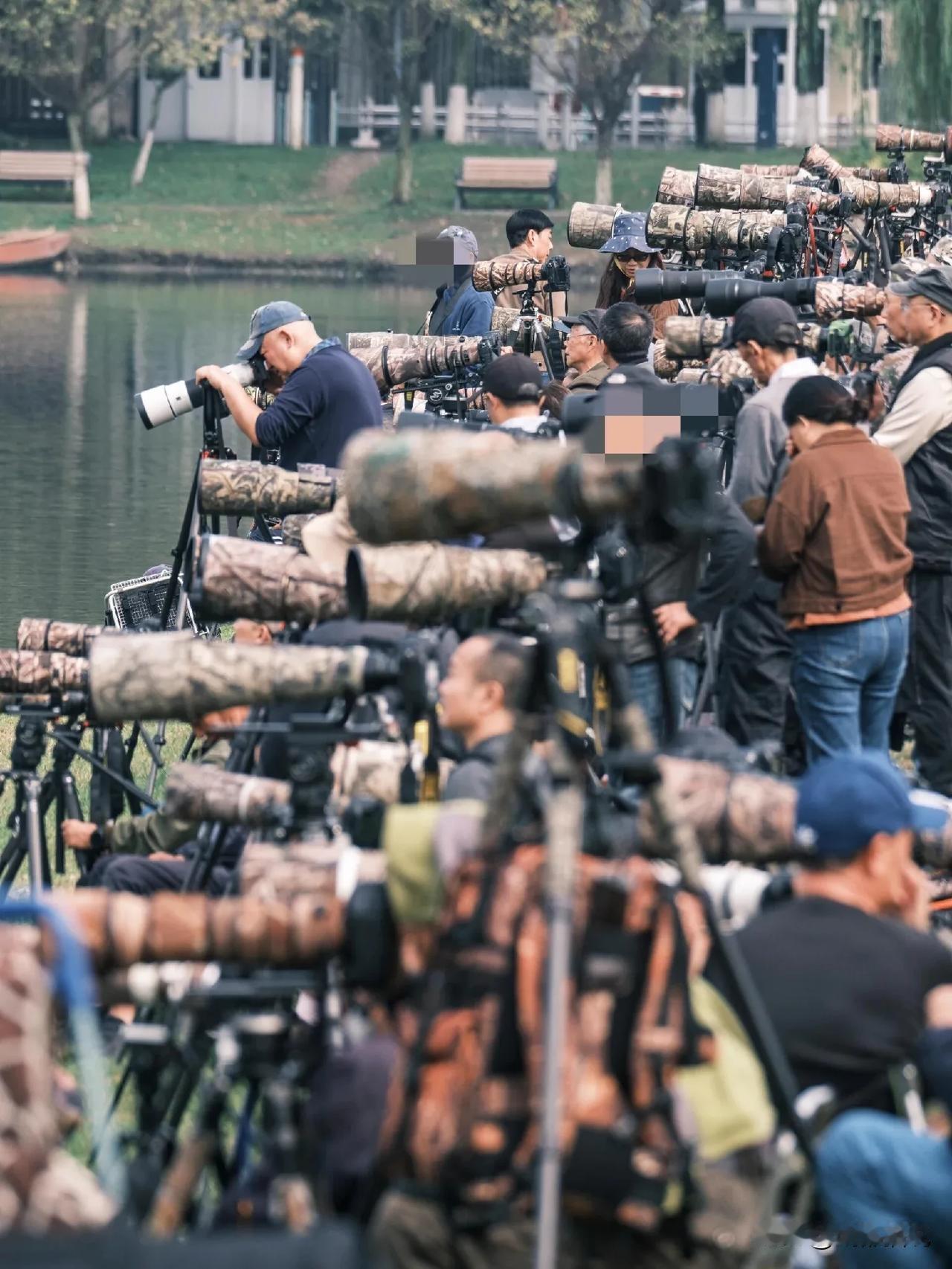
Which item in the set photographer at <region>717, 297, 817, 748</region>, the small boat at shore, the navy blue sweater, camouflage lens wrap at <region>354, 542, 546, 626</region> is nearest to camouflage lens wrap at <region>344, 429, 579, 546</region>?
camouflage lens wrap at <region>354, 542, 546, 626</region>

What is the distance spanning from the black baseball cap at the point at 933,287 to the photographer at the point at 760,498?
373 millimetres

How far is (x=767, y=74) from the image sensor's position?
4656 centimetres

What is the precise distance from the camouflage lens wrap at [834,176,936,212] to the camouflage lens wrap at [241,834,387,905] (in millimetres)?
7341

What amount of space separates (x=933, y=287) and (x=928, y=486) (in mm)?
600

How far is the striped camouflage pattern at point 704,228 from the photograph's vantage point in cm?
945

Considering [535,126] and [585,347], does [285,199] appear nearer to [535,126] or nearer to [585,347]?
[535,126]

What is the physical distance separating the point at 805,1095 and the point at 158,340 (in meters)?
24.1

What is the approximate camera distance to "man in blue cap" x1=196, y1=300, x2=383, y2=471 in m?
7.68

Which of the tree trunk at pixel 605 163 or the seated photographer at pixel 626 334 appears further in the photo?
the tree trunk at pixel 605 163

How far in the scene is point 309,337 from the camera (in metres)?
7.95

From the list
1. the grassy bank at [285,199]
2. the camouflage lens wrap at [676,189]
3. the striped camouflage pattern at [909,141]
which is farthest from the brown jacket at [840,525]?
the grassy bank at [285,199]

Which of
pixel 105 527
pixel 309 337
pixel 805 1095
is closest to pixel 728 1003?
pixel 805 1095

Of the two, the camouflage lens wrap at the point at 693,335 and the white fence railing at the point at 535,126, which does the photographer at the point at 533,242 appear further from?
the white fence railing at the point at 535,126

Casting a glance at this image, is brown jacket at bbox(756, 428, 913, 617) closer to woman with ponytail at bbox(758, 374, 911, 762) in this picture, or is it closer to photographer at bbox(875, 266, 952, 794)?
woman with ponytail at bbox(758, 374, 911, 762)
